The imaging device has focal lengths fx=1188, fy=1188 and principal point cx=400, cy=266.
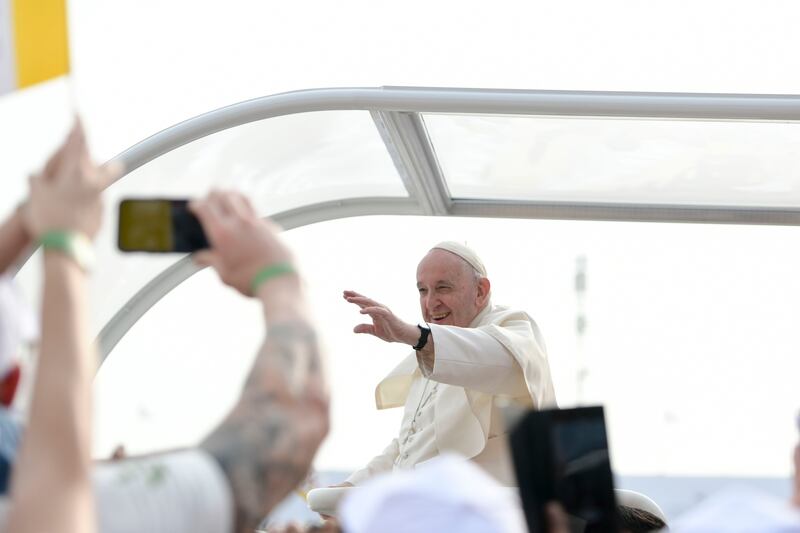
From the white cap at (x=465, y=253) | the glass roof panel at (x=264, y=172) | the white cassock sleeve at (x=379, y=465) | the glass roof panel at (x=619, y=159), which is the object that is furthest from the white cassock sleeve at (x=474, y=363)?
the glass roof panel at (x=264, y=172)

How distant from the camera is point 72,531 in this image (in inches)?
74.1

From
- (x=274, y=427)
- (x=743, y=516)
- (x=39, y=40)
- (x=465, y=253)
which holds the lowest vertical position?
(x=743, y=516)

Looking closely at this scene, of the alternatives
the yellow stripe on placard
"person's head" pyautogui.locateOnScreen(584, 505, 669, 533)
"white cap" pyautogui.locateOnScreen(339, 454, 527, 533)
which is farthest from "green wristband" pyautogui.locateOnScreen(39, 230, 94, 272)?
"person's head" pyautogui.locateOnScreen(584, 505, 669, 533)

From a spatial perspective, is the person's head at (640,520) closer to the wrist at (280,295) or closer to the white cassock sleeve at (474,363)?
the white cassock sleeve at (474,363)

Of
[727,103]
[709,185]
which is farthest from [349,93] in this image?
[709,185]

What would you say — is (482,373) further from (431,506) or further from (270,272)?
(431,506)

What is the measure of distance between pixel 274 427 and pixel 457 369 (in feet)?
13.1

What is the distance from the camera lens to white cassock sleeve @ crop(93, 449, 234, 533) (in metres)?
2.08

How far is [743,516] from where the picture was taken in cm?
208

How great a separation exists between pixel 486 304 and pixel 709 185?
1.49 meters

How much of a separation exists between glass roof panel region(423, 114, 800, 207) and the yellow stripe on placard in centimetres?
367

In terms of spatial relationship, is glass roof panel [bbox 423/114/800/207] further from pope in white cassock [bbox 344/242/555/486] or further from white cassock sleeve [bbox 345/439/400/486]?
white cassock sleeve [bbox 345/439/400/486]

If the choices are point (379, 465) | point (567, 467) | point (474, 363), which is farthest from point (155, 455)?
point (379, 465)

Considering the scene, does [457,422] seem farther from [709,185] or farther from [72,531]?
[72,531]
